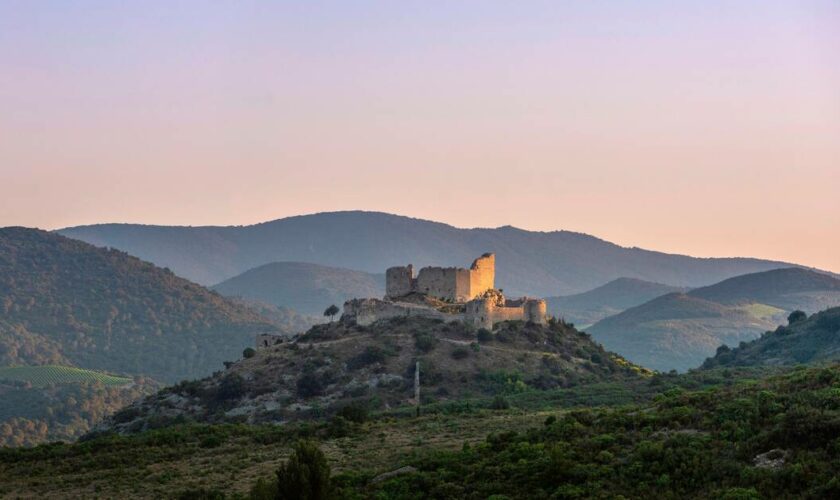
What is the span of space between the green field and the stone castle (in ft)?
299

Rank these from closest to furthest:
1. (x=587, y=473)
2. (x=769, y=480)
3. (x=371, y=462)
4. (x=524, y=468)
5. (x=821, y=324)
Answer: (x=769, y=480), (x=587, y=473), (x=524, y=468), (x=371, y=462), (x=821, y=324)

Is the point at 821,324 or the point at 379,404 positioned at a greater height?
the point at 821,324

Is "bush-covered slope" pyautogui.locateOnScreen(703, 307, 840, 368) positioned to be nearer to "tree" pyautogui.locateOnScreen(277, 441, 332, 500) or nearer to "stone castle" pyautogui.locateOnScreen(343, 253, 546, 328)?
"stone castle" pyautogui.locateOnScreen(343, 253, 546, 328)

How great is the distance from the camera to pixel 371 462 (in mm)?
43344

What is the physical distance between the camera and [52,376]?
182750 mm

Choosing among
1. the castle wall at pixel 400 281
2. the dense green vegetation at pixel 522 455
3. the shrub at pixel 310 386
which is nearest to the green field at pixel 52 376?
the castle wall at pixel 400 281

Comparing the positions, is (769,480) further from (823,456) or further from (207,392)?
(207,392)

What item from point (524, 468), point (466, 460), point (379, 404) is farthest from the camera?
point (379, 404)

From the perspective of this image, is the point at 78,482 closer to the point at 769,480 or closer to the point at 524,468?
the point at 524,468

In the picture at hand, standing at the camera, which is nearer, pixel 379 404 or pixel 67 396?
pixel 379 404

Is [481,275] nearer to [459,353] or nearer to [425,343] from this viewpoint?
[425,343]

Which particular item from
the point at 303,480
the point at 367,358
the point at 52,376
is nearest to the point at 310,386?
the point at 367,358

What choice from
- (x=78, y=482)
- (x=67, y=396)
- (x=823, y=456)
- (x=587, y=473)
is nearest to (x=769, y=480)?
(x=823, y=456)

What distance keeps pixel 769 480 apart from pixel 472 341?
2341 inches
